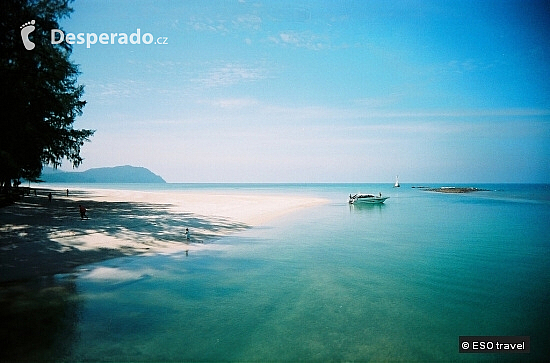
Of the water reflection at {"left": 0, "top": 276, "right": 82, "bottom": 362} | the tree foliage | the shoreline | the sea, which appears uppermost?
the tree foliage

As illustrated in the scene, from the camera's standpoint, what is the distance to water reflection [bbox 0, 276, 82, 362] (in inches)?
273

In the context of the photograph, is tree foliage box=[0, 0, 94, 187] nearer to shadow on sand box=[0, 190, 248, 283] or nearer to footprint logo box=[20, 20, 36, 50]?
footprint logo box=[20, 20, 36, 50]

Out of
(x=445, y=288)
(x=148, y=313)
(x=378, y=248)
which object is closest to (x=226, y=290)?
(x=148, y=313)

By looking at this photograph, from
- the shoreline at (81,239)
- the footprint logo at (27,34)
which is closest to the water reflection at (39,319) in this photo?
the shoreline at (81,239)

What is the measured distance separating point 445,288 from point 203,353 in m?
11.0

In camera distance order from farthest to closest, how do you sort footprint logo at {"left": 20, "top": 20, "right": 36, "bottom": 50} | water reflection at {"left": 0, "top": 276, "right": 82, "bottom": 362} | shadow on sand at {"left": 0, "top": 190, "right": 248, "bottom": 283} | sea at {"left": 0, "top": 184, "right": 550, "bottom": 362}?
footprint logo at {"left": 20, "top": 20, "right": 36, "bottom": 50} → shadow on sand at {"left": 0, "top": 190, "right": 248, "bottom": 283} → sea at {"left": 0, "top": 184, "right": 550, "bottom": 362} → water reflection at {"left": 0, "top": 276, "right": 82, "bottom": 362}

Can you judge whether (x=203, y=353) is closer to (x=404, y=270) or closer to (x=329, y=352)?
(x=329, y=352)

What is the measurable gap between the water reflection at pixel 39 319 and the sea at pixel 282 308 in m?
0.04

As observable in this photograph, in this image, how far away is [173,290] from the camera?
11.3m

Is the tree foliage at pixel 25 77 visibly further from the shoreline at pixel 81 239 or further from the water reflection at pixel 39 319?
the water reflection at pixel 39 319

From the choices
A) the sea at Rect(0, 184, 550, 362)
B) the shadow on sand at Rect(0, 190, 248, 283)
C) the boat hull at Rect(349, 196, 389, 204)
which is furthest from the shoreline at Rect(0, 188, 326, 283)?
the boat hull at Rect(349, 196, 389, 204)

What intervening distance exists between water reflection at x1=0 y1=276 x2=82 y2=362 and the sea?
0.04 meters

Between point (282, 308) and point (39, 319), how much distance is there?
760cm

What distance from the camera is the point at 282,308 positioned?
1019 cm
